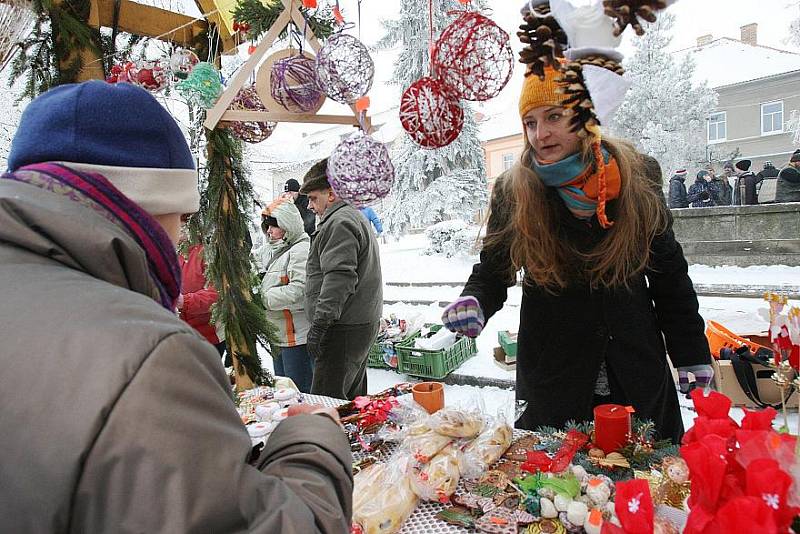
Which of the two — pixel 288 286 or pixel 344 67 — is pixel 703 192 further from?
pixel 344 67

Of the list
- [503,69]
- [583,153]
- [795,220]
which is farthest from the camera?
[795,220]

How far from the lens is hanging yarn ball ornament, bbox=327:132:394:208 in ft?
7.18

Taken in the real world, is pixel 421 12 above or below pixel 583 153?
above

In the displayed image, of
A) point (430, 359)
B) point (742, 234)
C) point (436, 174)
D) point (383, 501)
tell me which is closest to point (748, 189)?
point (742, 234)

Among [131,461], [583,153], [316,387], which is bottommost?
[316,387]

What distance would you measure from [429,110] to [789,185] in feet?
33.6

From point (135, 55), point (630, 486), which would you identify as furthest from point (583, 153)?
point (135, 55)

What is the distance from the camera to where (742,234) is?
9.08m

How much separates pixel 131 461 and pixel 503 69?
166 cm

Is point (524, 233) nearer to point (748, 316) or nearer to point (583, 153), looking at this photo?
point (583, 153)

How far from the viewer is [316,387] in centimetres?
302

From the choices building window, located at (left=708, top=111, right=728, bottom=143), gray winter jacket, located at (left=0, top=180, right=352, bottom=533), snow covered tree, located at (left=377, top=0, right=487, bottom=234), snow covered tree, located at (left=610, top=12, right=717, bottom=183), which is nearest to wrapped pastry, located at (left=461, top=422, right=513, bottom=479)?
gray winter jacket, located at (left=0, top=180, right=352, bottom=533)

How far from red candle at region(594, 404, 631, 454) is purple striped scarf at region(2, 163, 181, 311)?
1.13 m

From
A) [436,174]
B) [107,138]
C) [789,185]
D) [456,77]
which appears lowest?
[107,138]
